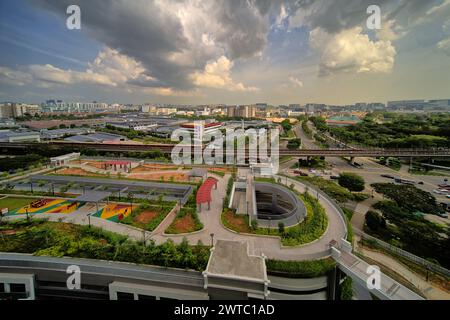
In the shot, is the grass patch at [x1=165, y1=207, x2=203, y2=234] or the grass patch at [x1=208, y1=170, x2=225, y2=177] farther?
the grass patch at [x1=208, y1=170, x2=225, y2=177]

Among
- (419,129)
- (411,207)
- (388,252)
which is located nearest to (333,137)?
(419,129)

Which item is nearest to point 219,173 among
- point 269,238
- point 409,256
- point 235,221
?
point 235,221

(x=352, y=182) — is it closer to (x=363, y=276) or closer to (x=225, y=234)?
(x=363, y=276)

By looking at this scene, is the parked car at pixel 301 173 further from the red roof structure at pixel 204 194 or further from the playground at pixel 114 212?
the playground at pixel 114 212

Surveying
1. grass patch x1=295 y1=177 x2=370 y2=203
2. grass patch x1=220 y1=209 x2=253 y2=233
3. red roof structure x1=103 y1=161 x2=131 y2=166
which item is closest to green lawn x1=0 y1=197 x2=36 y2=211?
red roof structure x1=103 y1=161 x2=131 y2=166

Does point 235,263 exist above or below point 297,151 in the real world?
below

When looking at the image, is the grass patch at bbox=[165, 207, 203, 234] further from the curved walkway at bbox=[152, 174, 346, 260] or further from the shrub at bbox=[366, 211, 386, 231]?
the shrub at bbox=[366, 211, 386, 231]

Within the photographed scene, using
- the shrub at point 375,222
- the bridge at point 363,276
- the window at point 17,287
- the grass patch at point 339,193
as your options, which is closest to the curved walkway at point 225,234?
the bridge at point 363,276
